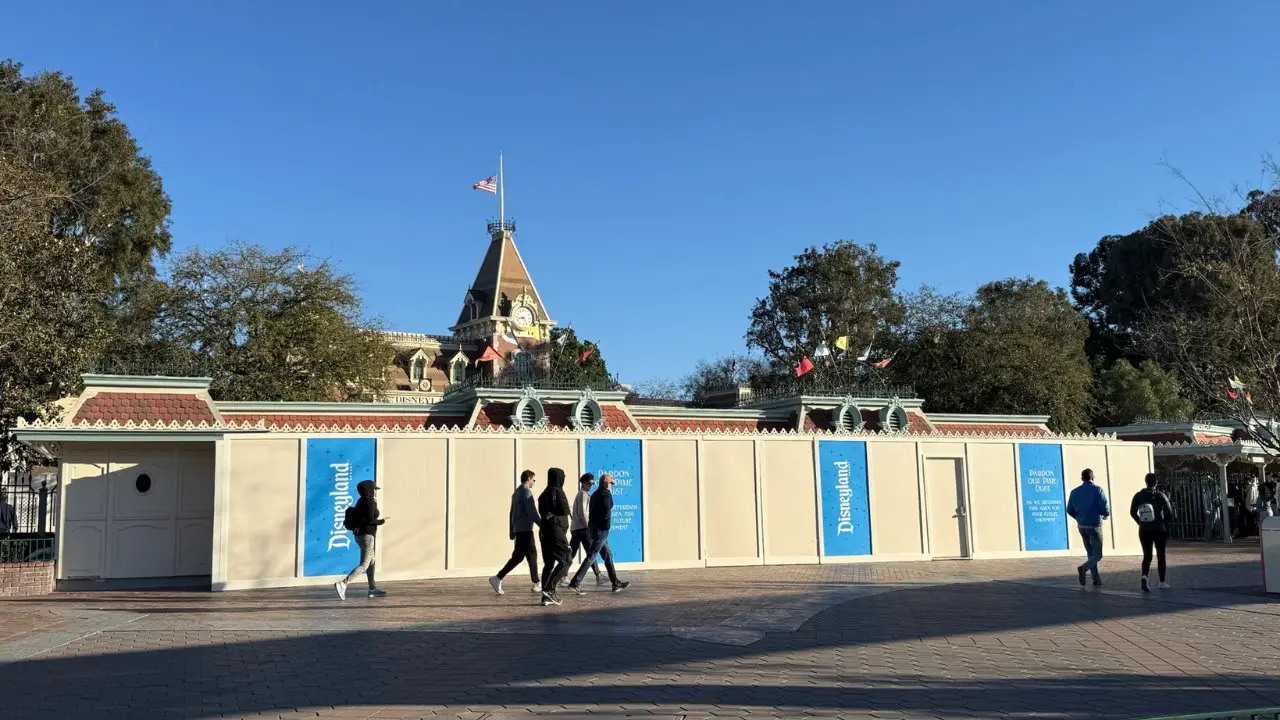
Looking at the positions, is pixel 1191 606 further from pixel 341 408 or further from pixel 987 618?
pixel 341 408

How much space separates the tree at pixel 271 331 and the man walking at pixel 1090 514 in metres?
24.3

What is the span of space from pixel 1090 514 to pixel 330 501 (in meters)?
11.0

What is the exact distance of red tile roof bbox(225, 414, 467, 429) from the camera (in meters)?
18.5

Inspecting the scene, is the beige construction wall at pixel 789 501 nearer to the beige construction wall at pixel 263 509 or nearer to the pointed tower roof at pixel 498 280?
the beige construction wall at pixel 263 509

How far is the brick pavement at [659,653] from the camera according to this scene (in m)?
6.50

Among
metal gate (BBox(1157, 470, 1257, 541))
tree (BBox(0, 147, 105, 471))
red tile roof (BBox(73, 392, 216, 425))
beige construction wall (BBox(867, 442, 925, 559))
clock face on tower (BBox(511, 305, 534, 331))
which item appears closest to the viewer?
red tile roof (BBox(73, 392, 216, 425))

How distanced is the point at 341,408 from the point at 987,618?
13.3 m

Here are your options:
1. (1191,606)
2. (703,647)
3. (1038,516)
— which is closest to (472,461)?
(703,647)

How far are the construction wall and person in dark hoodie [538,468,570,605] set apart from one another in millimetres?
3770

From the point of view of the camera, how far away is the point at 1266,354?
14336mm

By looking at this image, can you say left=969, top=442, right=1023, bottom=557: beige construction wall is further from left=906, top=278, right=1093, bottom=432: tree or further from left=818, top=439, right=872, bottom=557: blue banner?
left=906, top=278, right=1093, bottom=432: tree

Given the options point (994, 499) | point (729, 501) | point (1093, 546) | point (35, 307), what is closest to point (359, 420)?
point (35, 307)

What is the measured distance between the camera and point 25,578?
13672 millimetres

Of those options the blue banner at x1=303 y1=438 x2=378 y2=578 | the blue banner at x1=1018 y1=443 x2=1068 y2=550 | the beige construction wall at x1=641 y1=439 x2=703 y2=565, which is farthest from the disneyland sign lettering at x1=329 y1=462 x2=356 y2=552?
the blue banner at x1=1018 y1=443 x2=1068 y2=550
